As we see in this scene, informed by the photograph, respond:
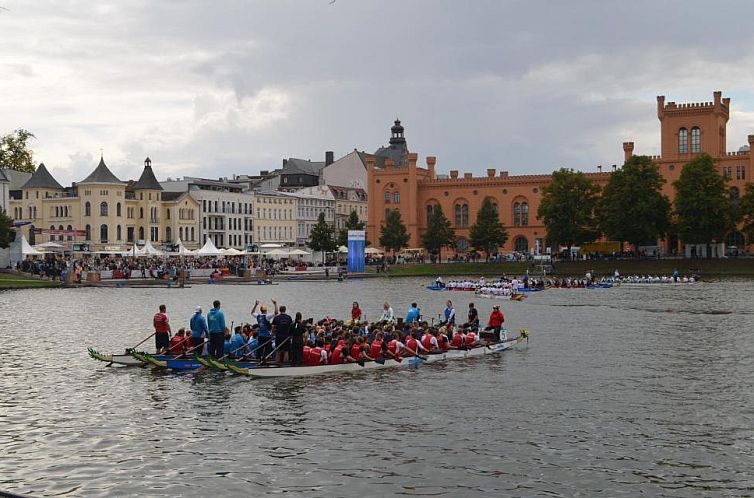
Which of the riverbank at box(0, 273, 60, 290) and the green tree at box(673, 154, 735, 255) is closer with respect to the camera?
the riverbank at box(0, 273, 60, 290)

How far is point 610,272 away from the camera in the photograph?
99.7m

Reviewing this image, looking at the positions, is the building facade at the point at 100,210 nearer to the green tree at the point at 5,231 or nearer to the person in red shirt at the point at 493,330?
the green tree at the point at 5,231

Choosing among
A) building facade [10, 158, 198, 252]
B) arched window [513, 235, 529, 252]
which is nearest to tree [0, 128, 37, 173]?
building facade [10, 158, 198, 252]

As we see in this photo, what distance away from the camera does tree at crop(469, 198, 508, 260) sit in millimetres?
122375

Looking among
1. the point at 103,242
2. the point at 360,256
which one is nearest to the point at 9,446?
the point at 360,256

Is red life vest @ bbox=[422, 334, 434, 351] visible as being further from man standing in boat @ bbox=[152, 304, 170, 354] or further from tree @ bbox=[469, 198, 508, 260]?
tree @ bbox=[469, 198, 508, 260]

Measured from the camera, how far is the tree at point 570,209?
111 meters

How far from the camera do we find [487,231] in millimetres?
122188

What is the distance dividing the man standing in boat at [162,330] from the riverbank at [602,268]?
232 ft

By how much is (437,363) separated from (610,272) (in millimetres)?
70773

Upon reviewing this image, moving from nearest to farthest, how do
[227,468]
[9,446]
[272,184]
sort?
[227,468], [9,446], [272,184]

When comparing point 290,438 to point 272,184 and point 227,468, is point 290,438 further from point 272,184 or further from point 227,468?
point 272,184

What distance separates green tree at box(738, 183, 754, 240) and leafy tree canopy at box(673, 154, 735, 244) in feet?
3.85

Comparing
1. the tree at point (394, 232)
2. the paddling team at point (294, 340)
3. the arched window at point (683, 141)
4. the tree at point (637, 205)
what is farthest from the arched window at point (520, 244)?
the paddling team at point (294, 340)
